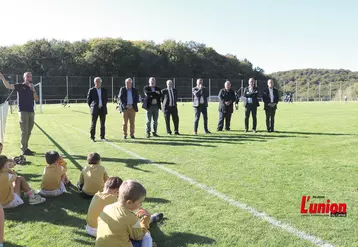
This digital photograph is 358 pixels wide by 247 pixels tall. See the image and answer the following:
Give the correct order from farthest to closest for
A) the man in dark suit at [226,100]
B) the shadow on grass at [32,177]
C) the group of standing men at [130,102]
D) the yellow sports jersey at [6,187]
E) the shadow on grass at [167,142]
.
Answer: the man in dark suit at [226,100] < the group of standing men at [130,102] < the shadow on grass at [167,142] < the shadow on grass at [32,177] < the yellow sports jersey at [6,187]

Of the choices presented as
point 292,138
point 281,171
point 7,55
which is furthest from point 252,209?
point 7,55

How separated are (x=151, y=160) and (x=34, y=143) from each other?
505cm

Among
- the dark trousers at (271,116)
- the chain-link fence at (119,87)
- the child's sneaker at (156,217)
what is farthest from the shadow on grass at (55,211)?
the chain-link fence at (119,87)

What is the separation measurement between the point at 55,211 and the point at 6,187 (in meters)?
0.73

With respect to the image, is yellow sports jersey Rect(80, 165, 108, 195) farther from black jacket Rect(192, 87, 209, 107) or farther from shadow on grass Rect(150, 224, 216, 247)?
black jacket Rect(192, 87, 209, 107)

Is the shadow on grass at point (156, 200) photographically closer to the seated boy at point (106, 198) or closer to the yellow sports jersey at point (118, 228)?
the seated boy at point (106, 198)

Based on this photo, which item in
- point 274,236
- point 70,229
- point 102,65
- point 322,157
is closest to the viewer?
point 274,236

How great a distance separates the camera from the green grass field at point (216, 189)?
3.89 meters

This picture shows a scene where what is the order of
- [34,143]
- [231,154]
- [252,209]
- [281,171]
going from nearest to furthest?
1. [252,209]
2. [281,171]
3. [231,154]
4. [34,143]

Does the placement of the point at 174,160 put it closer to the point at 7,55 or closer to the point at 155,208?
the point at 155,208

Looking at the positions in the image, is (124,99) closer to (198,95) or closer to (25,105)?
(198,95)

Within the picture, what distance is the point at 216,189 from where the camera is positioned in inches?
219

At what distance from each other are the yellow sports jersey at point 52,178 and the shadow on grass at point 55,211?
185mm

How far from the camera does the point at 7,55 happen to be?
62.2 metres
